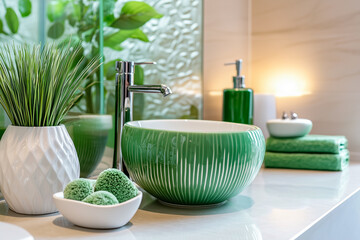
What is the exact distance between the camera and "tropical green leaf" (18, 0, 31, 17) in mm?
883

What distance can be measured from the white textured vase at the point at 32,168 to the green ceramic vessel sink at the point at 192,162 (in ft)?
0.43

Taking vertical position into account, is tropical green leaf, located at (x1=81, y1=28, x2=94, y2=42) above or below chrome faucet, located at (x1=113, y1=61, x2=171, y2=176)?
above

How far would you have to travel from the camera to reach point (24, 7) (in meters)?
0.89

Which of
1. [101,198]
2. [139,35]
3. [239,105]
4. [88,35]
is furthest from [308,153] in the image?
[101,198]

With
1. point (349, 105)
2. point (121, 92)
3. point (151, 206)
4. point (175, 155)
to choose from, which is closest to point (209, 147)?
point (175, 155)

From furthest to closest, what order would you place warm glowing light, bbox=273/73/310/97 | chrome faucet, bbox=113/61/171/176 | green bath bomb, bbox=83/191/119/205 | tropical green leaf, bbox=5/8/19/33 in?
warm glowing light, bbox=273/73/310/97 → chrome faucet, bbox=113/61/171/176 → tropical green leaf, bbox=5/8/19/33 → green bath bomb, bbox=83/191/119/205

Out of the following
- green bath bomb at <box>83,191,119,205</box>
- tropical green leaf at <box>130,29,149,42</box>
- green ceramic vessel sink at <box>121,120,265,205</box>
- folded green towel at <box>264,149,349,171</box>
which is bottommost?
folded green towel at <box>264,149,349,171</box>

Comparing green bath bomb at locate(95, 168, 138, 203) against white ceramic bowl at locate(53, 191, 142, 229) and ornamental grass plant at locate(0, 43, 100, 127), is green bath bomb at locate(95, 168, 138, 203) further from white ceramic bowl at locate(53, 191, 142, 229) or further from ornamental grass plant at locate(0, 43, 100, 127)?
ornamental grass plant at locate(0, 43, 100, 127)

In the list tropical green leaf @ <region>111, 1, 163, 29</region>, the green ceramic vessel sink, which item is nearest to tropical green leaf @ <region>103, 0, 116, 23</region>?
tropical green leaf @ <region>111, 1, 163, 29</region>

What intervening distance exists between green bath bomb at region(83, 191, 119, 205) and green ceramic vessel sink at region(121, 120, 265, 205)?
12 centimetres

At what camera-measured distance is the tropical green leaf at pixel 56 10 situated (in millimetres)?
940

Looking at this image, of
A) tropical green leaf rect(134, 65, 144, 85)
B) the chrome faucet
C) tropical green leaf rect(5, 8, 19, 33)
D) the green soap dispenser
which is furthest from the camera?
the green soap dispenser

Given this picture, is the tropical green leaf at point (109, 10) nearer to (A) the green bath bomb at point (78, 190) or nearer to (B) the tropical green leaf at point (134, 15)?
(B) the tropical green leaf at point (134, 15)

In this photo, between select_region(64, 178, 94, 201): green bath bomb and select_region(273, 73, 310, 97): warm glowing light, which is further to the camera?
select_region(273, 73, 310, 97): warm glowing light
